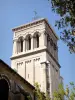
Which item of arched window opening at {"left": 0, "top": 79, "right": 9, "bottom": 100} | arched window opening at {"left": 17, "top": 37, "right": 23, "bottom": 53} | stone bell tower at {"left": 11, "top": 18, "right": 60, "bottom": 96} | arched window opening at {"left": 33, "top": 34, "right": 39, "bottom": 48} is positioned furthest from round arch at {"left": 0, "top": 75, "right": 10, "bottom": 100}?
arched window opening at {"left": 17, "top": 37, "right": 23, "bottom": 53}

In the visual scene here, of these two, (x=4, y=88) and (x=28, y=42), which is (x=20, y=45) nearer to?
(x=28, y=42)

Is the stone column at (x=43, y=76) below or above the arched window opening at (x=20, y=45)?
below

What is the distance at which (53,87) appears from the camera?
114ft

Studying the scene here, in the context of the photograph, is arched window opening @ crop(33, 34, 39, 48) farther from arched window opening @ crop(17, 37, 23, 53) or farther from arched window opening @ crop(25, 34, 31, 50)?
arched window opening @ crop(17, 37, 23, 53)

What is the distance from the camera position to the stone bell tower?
110ft

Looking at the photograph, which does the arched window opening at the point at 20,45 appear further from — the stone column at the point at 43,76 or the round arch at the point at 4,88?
the round arch at the point at 4,88

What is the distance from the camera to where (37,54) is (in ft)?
116

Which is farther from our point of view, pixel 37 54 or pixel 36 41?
pixel 36 41

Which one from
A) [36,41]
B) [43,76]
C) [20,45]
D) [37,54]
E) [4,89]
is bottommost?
[4,89]

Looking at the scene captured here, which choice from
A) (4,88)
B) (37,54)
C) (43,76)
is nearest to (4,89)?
(4,88)

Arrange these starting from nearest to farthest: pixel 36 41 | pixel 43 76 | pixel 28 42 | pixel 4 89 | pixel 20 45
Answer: pixel 4 89 → pixel 43 76 → pixel 36 41 → pixel 28 42 → pixel 20 45

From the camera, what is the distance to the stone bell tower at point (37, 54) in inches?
1321

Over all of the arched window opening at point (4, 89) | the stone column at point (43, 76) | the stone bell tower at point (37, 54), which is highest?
the stone bell tower at point (37, 54)

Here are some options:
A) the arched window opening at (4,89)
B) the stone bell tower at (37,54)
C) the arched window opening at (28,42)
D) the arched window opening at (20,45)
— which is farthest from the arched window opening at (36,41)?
the arched window opening at (4,89)
